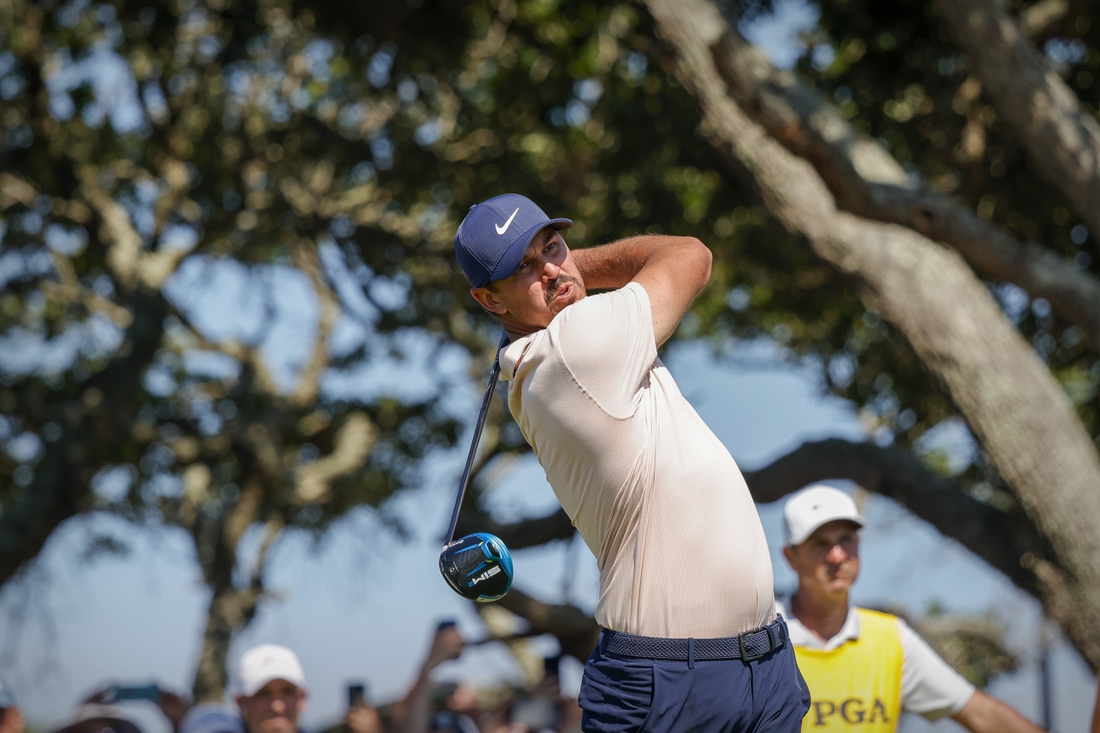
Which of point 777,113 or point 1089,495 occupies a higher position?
point 777,113

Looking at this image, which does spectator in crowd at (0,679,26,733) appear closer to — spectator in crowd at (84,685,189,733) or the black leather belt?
spectator in crowd at (84,685,189,733)

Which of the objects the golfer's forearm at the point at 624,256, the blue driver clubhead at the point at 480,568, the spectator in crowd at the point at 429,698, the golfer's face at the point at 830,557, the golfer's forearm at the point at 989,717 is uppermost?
the golfer's forearm at the point at 624,256

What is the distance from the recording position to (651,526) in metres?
2.19

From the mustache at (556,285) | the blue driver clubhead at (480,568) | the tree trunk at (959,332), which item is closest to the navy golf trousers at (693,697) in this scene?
the blue driver clubhead at (480,568)

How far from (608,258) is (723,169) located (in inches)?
243

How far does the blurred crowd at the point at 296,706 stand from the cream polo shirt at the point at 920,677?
1.32m

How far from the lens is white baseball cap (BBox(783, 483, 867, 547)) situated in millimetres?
3713

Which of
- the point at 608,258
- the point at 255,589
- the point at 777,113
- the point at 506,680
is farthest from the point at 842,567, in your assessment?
the point at 255,589

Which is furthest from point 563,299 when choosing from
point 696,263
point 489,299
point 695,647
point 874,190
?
point 874,190

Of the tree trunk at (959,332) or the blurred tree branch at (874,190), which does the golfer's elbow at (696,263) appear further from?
the tree trunk at (959,332)

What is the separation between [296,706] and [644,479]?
2732mm

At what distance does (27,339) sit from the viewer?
10.4 metres

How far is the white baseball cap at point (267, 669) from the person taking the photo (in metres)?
4.30

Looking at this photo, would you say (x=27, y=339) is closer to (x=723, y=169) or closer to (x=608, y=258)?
(x=723, y=169)
